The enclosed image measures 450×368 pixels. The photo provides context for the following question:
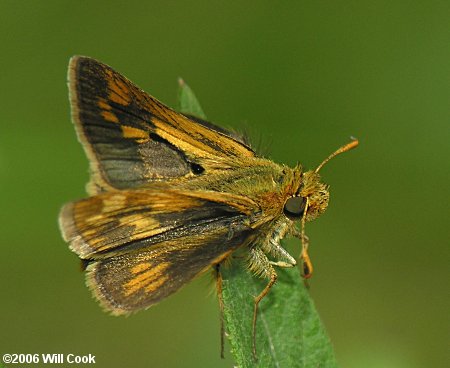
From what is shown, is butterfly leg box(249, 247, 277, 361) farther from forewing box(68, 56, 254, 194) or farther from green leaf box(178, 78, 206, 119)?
green leaf box(178, 78, 206, 119)

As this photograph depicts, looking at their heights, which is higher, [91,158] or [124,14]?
[124,14]

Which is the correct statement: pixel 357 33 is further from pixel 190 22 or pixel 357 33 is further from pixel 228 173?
pixel 228 173

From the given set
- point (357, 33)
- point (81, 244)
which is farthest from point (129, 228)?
point (357, 33)

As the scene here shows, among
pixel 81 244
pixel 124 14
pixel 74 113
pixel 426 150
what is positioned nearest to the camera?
pixel 81 244

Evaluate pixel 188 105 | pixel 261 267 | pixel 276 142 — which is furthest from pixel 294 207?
pixel 276 142

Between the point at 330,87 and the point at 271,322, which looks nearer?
the point at 271,322

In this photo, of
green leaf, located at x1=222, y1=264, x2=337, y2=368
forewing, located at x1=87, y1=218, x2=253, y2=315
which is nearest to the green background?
green leaf, located at x1=222, y1=264, x2=337, y2=368

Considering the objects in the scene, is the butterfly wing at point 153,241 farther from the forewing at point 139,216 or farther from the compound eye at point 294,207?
the compound eye at point 294,207
